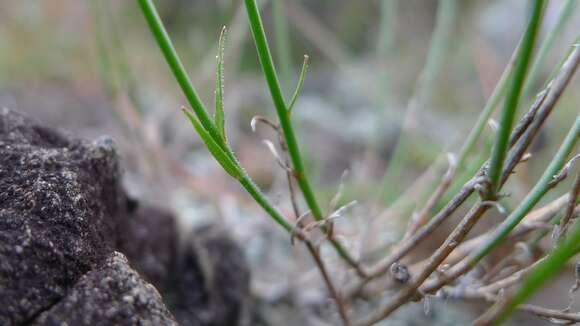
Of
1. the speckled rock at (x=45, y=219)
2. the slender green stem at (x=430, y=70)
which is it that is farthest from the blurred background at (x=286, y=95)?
the speckled rock at (x=45, y=219)

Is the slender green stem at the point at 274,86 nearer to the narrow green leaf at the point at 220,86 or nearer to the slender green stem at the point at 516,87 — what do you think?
the narrow green leaf at the point at 220,86

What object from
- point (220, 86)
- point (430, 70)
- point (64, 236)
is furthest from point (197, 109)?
point (430, 70)

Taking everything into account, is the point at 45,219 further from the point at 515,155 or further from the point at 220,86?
the point at 515,155

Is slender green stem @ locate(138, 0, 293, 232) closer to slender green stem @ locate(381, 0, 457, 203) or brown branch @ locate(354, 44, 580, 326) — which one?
brown branch @ locate(354, 44, 580, 326)

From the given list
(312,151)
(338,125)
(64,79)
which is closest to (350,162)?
(312,151)

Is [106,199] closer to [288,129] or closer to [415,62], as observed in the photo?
[288,129]

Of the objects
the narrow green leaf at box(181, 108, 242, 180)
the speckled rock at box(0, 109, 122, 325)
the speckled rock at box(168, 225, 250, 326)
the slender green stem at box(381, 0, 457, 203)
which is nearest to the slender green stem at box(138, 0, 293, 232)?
the narrow green leaf at box(181, 108, 242, 180)
